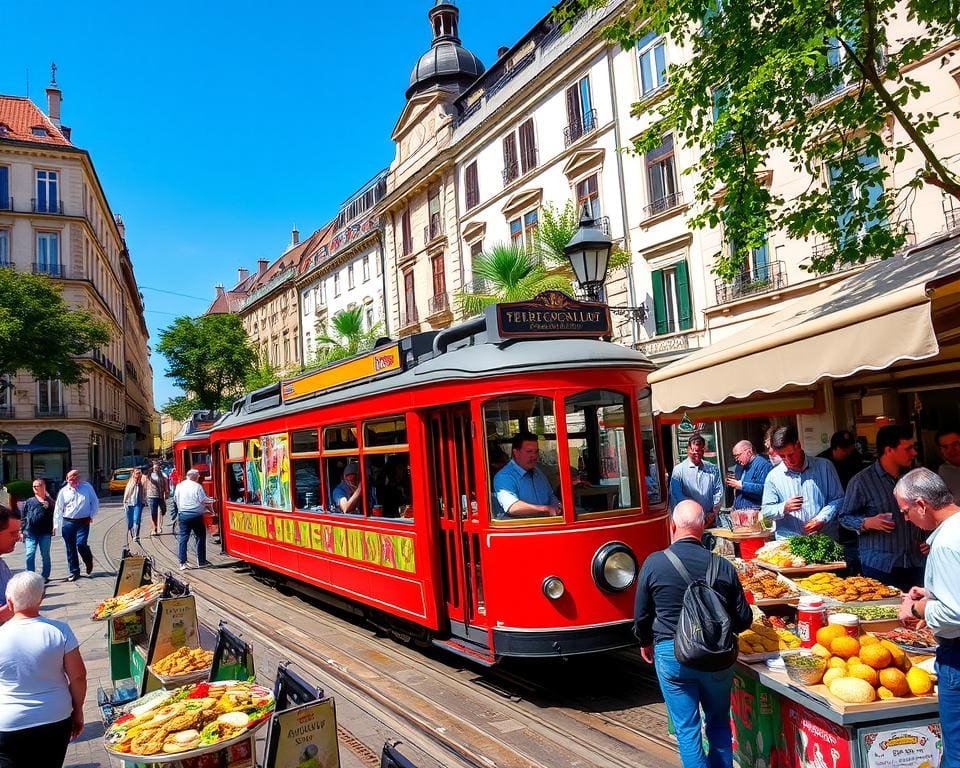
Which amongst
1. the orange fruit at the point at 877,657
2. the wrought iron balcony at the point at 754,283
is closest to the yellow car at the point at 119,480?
the wrought iron balcony at the point at 754,283

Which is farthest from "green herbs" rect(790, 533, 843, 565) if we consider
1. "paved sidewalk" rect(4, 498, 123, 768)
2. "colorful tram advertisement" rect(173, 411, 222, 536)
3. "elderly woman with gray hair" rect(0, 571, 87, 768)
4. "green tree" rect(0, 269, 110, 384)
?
"green tree" rect(0, 269, 110, 384)

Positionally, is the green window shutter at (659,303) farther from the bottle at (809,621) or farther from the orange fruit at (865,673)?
the orange fruit at (865,673)

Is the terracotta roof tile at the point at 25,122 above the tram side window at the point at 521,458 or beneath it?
above

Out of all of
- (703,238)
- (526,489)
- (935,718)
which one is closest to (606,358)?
(526,489)

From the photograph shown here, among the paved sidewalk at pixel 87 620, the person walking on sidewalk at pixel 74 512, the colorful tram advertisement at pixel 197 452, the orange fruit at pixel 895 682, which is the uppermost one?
the colorful tram advertisement at pixel 197 452

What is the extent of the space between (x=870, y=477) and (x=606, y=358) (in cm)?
212

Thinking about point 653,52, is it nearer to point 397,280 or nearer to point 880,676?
point 397,280

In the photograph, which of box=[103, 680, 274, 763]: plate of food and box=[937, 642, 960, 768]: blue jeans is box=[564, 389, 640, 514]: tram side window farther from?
box=[937, 642, 960, 768]: blue jeans

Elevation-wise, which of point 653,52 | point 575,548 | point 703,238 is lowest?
point 575,548

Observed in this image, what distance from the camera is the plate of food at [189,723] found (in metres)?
3.79

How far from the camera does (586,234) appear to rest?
8703 millimetres

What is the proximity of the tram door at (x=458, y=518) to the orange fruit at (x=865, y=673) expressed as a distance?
3.18 m

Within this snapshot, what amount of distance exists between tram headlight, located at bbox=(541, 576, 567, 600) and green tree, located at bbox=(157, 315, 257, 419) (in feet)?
160

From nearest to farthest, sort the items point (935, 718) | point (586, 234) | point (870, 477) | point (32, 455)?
point (935, 718) < point (870, 477) < point (586, 234) < point (32, 455)
